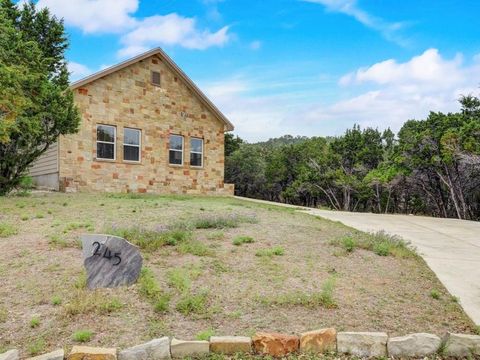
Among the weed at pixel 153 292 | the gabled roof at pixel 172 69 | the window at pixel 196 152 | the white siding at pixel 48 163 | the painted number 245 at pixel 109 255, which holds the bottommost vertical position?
the weed at pixel 153 292

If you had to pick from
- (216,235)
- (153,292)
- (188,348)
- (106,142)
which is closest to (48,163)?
(106,142)

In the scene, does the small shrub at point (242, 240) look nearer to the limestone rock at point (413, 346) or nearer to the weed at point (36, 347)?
the limestone rock at point (413, 346)

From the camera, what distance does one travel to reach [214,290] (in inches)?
165

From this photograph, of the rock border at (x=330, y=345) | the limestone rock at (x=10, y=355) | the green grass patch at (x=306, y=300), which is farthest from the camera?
the green grass patch at (x=306, y=300)

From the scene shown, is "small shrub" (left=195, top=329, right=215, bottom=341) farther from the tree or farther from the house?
the house

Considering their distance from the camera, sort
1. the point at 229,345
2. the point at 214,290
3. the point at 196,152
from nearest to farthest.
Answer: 1. the point at 229,345
2. the point at 214,290
3. the point at 196,152

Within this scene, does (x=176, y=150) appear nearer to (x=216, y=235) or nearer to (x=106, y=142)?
(x=106, y=142)

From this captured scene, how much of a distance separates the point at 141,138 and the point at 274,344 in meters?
15.2

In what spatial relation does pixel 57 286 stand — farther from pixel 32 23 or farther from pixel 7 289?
pixel 32 23

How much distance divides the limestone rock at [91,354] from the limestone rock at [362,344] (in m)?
1.97

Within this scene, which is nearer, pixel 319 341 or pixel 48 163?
pixel 319 341

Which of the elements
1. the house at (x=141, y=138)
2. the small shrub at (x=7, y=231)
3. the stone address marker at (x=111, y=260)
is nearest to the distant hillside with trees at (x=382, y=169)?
the house at (x=141, y=138)

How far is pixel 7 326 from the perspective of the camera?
3.44 meters

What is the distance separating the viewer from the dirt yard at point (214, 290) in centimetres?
347
